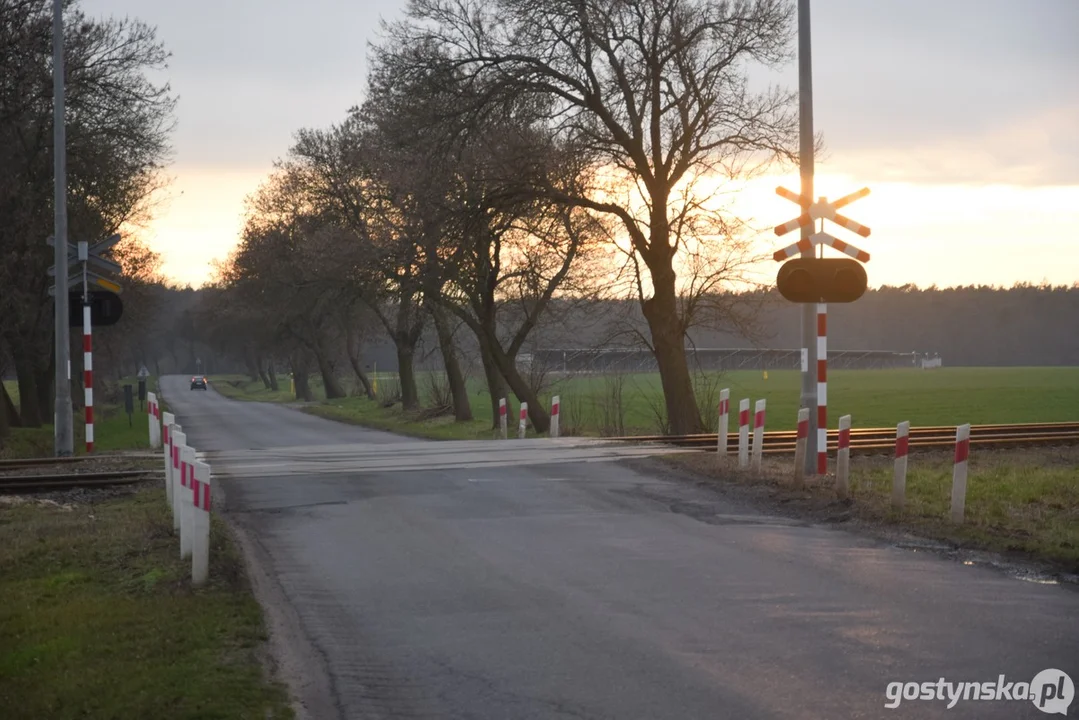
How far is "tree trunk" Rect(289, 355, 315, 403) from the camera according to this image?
3053 inches

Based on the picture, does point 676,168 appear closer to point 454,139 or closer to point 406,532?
point 454,139

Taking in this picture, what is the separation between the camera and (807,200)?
51.4 feet

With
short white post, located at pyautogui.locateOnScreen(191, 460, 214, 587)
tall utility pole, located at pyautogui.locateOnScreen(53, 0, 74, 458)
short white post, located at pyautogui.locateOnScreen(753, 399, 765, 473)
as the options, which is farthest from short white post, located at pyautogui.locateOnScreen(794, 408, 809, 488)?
tall utility pole, located at pyautogui.locateOnScreen(53, 0, 74, 458)

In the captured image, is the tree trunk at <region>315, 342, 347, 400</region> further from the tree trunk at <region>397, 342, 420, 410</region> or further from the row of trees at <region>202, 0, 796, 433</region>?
the row of trees at <region>202, 0, 796, 433</region>

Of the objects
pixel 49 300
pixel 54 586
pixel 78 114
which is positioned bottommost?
pixel 54 586

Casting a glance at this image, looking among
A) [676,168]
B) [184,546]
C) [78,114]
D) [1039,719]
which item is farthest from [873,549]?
[78,114]

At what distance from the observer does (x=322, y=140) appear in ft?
164

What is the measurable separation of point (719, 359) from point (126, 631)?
8716 cm

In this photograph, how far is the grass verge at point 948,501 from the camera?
1070cm

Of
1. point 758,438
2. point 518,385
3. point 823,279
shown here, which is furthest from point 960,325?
point 823,279

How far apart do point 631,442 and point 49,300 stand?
2180 centimetres

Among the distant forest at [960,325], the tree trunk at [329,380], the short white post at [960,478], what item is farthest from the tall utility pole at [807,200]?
the distant forest at [960,325]

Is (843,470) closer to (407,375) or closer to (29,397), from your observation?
(29,397)

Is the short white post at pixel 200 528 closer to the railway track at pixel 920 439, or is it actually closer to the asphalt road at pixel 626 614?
the asphalt road at pixel 626 614
